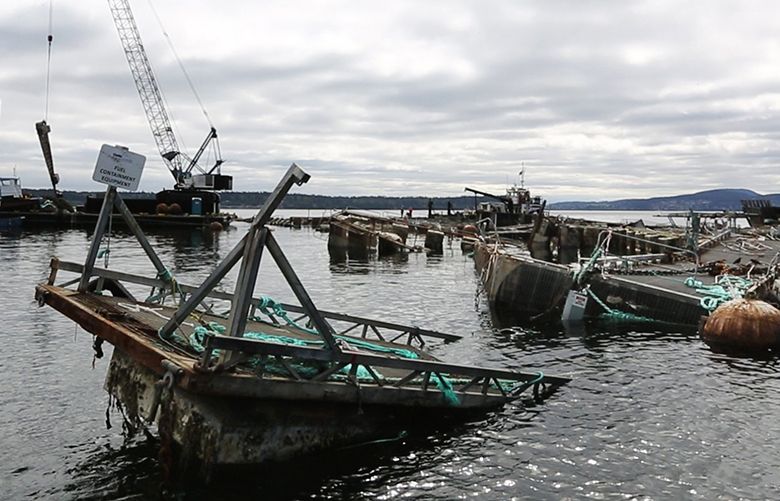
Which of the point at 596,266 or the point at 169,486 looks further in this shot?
the point at 596,266

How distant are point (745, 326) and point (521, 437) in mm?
10602

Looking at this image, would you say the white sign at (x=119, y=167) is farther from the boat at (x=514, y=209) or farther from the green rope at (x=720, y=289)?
the boat at (x=514, y=209)

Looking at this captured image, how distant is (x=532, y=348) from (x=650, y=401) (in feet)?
19.5

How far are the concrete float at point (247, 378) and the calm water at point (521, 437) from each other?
18.6 inches

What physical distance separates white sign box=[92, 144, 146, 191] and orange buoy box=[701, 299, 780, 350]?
1691 centimetres

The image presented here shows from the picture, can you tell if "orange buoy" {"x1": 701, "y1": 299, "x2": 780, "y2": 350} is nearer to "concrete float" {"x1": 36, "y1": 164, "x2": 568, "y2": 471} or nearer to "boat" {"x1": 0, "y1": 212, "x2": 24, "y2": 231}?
"concrete float" {"x1": 36, "y1": 164, "x2": 568, "y2": 471}

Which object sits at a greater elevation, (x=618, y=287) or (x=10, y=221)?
(x=10, y=221)

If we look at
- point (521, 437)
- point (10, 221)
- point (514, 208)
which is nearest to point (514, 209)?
point (514, 208)

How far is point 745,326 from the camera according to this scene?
18891 millimetres

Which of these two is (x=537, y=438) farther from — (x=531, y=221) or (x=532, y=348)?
(x=531, y=221)

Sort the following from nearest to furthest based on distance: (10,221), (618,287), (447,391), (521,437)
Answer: (447,391) < (521,437) < (618,287) < (10,221)

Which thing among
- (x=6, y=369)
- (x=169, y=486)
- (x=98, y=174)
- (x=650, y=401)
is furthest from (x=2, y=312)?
(x=650, y=401)

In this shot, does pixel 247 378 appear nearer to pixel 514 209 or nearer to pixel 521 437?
pixel 521 437

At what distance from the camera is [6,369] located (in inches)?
634
